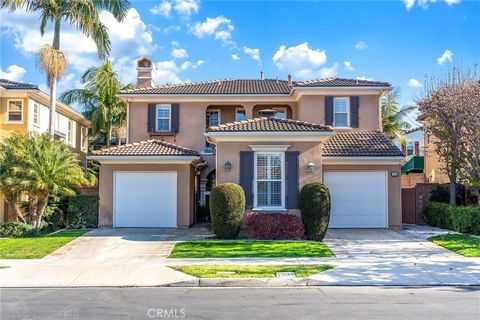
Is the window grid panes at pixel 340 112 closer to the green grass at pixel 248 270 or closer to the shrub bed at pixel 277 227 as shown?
the shrub bed at pixel 277 227

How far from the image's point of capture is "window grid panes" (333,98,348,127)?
23203mm

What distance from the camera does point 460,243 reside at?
15.7 meters

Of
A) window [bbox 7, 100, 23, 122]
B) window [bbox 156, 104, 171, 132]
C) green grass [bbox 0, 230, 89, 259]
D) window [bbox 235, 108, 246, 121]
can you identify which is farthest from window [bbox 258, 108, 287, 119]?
window [bbox 7, 100, 23, 122]

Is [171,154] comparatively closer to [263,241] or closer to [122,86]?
[263,241]

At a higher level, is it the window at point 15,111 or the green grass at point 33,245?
the window at point 15,111

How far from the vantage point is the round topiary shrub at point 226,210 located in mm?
16344

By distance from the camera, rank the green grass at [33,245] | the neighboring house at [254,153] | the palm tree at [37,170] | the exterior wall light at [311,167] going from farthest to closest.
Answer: the palm tree at [37,170] → the neighboring house at [254,153] → the exterior wall light at [311,167] → the green grass at [33,245]

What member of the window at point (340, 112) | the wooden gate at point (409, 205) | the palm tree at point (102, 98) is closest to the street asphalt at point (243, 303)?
the wooden gate at point (409, 205)

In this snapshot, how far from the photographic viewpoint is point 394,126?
109ft

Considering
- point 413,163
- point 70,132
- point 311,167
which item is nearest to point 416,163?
point 413,163

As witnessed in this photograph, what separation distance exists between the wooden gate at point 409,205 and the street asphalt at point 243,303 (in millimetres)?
13013

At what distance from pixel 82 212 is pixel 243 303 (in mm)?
13365

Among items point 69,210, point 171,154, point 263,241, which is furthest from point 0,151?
point 263,241

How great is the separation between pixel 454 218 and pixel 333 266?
9.08 metres
